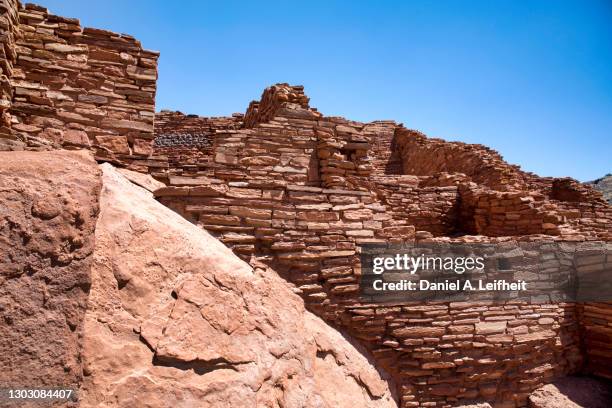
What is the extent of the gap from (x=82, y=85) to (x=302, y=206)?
319 centimetres

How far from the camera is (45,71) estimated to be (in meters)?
4.63

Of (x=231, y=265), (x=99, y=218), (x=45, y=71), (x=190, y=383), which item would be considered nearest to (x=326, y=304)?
(x=231, y=265)

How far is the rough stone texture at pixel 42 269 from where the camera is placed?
83.3 inches

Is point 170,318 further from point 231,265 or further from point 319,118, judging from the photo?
point 319,118

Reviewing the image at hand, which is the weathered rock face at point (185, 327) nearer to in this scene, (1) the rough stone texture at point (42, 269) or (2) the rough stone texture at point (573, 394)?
(1) the rough stone texture at point (42, 269)

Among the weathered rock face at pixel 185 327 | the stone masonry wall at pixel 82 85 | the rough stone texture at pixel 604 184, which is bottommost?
the weathered rock face at pixel 185 327

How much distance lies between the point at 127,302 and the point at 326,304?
237 cm

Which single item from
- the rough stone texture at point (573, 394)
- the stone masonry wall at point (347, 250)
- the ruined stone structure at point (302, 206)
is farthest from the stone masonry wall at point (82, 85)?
the rough stone texture at point (573, 394)

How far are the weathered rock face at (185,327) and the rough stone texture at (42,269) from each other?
0.23 metres

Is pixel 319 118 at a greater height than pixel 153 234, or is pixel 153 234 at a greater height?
pixel 319 118

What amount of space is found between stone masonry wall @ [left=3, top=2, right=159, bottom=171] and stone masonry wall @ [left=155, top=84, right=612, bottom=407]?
1002 mm

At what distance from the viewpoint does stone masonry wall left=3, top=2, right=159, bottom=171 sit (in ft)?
14.2

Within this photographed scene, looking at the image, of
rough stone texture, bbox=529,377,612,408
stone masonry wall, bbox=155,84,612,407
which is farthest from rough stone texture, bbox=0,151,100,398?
rough stone texture, bbox=529,377,612,408

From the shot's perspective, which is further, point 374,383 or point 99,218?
point 374,383
